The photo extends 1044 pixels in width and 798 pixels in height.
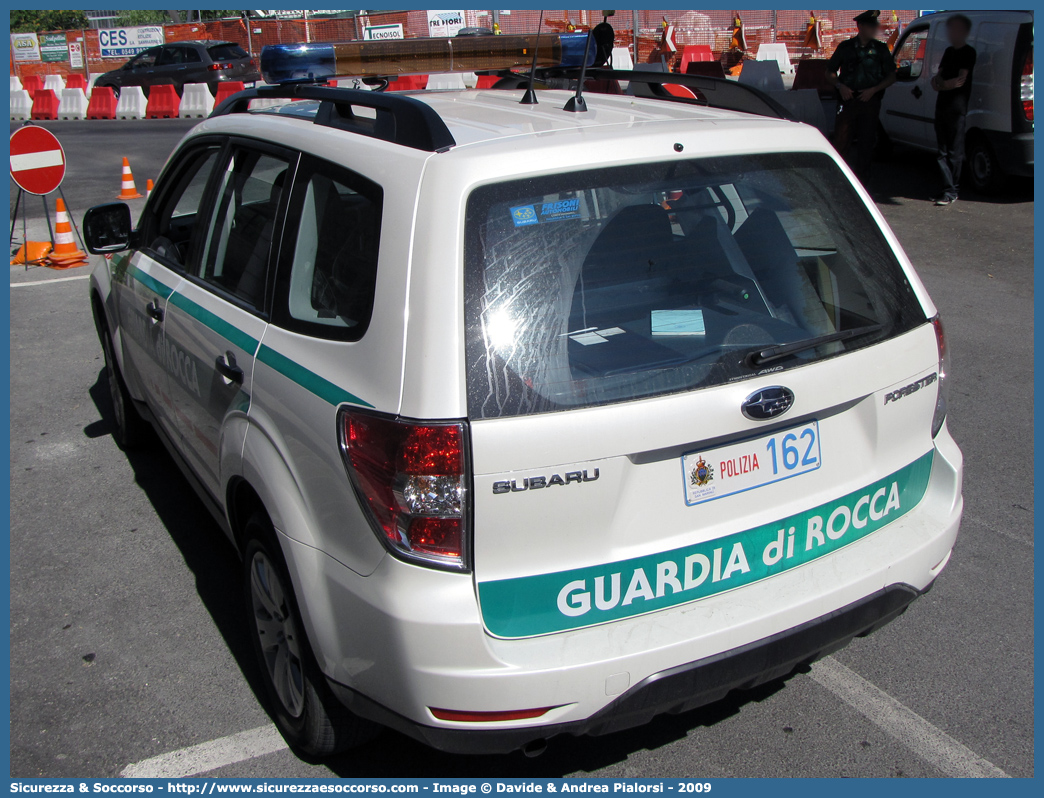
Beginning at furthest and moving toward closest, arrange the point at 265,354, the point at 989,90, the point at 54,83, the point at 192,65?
the point at 54,83
the point at 192,65
the point at 989,90
the point at 265,354

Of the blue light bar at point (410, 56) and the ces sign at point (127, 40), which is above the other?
the ces sign at point (127, 40)

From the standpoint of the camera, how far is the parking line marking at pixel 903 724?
8.68ft

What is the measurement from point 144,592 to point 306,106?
6.70 ft

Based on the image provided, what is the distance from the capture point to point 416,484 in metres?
2.03

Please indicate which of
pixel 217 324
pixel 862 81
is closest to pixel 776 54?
pixel 862 81

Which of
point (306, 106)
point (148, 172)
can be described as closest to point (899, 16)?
point (148, 172)

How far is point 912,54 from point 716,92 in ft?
32.9

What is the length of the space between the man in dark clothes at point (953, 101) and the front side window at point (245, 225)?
8932mm

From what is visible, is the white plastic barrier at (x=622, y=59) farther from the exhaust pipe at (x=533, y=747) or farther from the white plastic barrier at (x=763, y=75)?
the exhaust pipe at (x=533, y=747)

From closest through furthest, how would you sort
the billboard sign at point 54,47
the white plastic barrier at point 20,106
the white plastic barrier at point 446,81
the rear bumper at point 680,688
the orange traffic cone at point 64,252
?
the rear bumper at point 680,688 → the orange traffic cone at point 64,252 → the white plastic barrier at point 446,81 → the white plastic barrier at point 20,106 → the billboard sign at point 54,47

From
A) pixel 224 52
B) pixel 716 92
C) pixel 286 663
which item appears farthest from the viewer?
pixel 224 52

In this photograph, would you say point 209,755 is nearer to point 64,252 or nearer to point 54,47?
point 64,252

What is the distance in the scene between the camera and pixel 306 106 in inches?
131

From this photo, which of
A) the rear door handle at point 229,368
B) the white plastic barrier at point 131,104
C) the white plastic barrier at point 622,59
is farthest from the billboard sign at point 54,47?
the rear door handle at point 229,368
